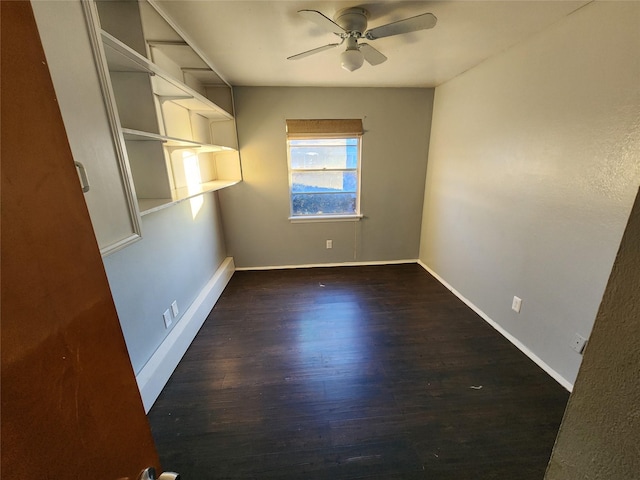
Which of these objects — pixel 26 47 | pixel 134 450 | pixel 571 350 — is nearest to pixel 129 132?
pixel 26 47

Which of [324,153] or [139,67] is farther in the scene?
[324,153]

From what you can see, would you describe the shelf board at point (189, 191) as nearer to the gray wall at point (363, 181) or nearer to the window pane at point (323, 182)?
the gray wall at point (363, 181)

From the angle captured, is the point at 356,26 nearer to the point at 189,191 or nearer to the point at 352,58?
the point at 352,58

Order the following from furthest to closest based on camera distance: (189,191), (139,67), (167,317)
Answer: (189,191), (167,317), (139,67)

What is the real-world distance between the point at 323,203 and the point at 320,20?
2182 millimetres

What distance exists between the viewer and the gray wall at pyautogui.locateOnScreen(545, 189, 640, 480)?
0.44m

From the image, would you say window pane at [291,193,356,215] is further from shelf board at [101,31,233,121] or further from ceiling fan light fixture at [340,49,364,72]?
ceiling fan light fixture at [340,49,364,72]

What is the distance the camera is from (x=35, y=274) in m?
0.38

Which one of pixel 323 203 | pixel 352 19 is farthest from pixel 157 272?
pixel 323 203

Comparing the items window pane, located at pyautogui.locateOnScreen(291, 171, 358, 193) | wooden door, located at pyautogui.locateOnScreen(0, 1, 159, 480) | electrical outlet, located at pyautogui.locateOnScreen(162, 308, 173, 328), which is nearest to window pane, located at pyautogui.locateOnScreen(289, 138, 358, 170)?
window pane, located at pyautogui.locateOnScreen(291, 171, 358, 193)

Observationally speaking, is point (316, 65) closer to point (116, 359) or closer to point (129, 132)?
point (129, 132)

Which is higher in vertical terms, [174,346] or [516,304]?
[516,304]

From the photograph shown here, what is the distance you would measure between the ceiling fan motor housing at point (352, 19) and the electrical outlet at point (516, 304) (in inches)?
88.1

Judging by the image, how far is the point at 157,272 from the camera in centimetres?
180
